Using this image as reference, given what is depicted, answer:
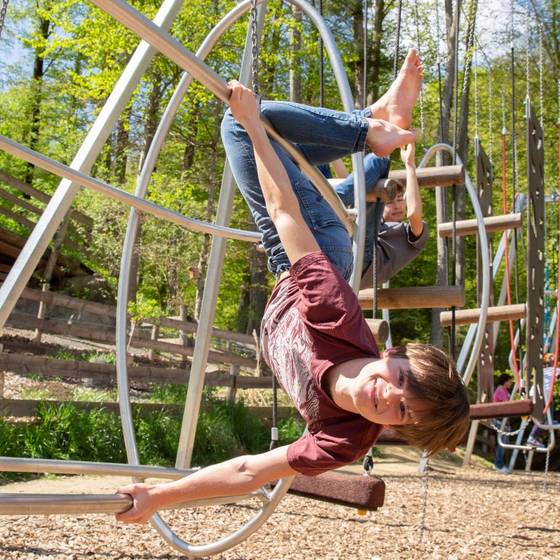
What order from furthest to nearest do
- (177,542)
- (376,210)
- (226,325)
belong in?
1. (226,325)
2. (376,210)
3. (177,542)

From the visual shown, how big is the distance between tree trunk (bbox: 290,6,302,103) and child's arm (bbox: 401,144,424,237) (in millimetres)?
6165

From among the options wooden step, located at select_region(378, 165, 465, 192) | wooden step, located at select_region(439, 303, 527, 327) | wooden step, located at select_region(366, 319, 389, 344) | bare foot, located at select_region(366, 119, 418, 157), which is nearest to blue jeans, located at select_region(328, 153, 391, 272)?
wooden step, located at select_region(378, 165, 465, 192)

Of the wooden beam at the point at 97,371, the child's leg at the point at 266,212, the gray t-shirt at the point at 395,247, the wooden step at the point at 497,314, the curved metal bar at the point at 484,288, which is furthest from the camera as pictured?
the wooden beam at the point at 97,371

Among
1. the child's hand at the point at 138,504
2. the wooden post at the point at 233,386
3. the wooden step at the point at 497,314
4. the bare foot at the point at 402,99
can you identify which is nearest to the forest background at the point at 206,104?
the wooden post at the point at 233,386

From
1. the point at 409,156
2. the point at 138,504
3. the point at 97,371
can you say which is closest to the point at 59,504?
the point at 138,504

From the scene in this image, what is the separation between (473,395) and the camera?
663 inches

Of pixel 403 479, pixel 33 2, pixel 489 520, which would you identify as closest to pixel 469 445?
pixel 403 479

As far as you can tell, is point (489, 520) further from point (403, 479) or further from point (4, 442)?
point (4, 442)

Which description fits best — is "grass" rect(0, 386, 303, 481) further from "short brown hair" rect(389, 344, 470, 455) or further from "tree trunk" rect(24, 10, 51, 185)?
"tree trunk" rect(24, 10, 51, 185)

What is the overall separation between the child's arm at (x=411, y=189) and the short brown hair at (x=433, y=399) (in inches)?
58.0

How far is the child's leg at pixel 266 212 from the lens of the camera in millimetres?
2428

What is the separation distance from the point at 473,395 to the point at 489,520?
10.9 meters

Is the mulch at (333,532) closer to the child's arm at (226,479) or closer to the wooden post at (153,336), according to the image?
the child's arm at (226,479)

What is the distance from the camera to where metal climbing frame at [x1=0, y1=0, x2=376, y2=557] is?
1.91m
